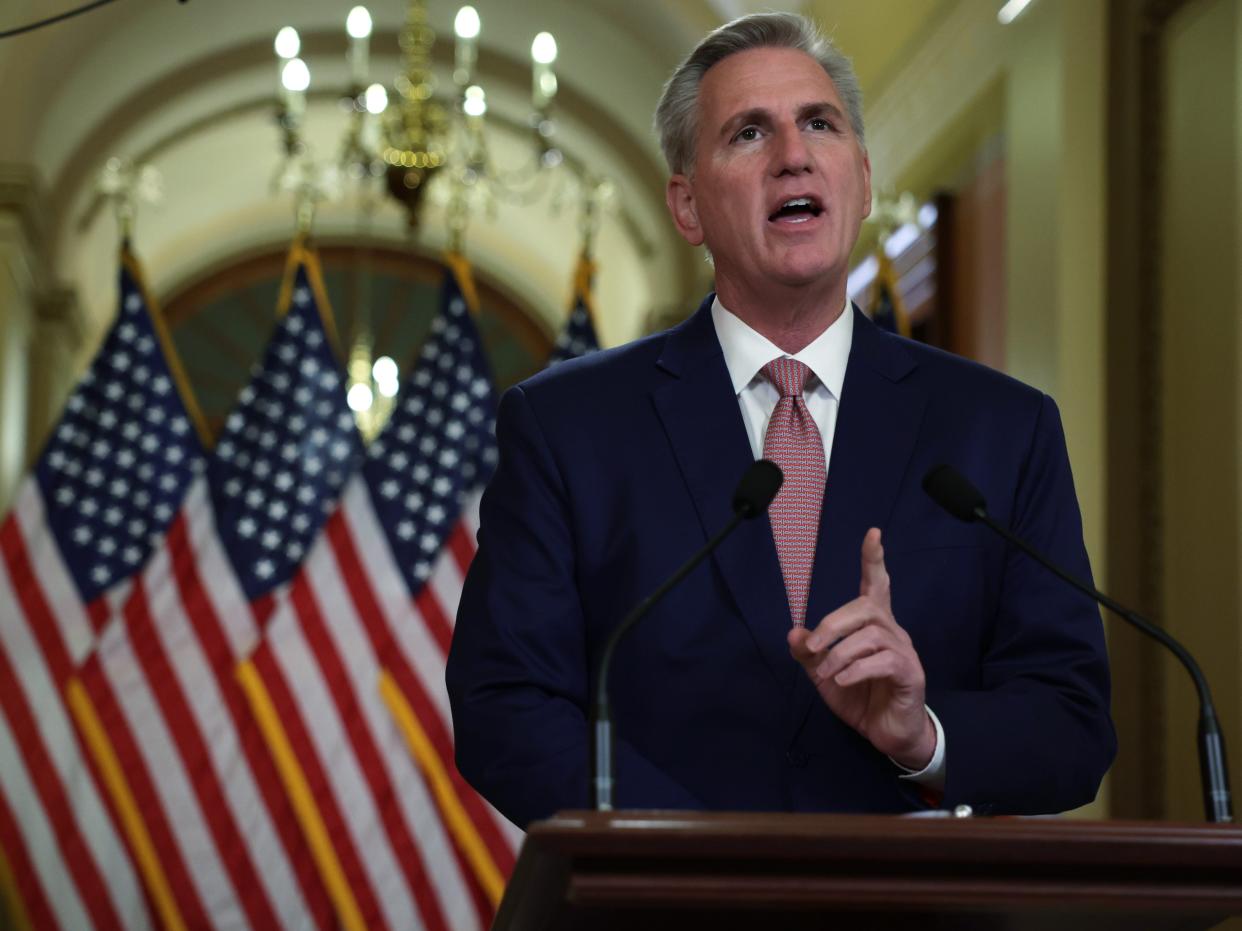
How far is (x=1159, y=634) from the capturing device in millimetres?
1764

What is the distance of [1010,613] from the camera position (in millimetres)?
2066

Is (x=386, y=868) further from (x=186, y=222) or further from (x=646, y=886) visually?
(x=186, y=222)

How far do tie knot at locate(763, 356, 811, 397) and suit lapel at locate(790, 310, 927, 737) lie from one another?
0.05 m

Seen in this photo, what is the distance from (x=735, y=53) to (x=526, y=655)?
2.59ft

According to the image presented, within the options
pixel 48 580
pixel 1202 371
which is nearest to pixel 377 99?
pixel 48 580

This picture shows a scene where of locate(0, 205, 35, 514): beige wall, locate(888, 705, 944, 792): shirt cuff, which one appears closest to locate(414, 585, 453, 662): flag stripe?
locate(0, 205, 35, 514): beige wall

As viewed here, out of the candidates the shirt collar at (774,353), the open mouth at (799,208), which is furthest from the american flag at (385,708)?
the open mouth at (799,208)

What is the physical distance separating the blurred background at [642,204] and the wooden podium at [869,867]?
279 centimetres

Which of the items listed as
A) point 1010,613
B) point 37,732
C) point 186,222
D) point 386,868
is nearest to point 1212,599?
point 1010,613

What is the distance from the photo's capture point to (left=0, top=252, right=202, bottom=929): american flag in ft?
19.7

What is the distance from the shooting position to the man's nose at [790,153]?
85.0 inches

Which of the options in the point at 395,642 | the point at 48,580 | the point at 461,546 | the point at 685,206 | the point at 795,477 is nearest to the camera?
the point at 795,477

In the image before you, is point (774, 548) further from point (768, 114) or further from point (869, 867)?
point (869, 867)

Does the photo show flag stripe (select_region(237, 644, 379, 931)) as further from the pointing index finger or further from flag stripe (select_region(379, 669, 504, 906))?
the pointing index finger
